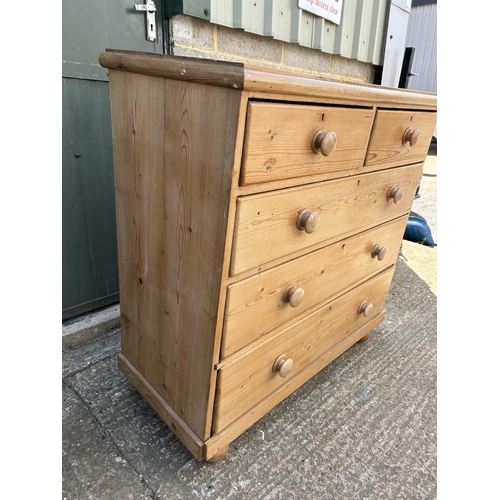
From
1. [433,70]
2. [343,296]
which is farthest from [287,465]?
[433,70]

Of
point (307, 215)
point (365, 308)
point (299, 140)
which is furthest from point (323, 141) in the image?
point (365, 308)

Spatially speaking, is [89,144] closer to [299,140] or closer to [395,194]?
[299,140]

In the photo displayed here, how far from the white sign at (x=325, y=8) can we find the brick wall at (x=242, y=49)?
187 mm

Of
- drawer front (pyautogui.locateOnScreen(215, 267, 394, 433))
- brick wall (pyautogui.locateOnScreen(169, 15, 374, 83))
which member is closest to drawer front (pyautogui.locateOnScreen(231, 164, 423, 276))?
drawer front (pyautogui.locateOnScreen(215, 267, 394, 433))

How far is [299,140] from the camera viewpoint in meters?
1.01

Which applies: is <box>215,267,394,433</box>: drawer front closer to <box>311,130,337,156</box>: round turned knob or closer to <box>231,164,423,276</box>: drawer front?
<box>231,164,423,276</box>: drawer front

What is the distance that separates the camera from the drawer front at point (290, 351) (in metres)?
1.23

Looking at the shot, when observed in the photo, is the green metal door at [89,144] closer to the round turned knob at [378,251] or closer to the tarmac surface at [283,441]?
the tarmac surface at [283,441]

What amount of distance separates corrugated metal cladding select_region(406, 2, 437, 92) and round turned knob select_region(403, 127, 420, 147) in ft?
35.1

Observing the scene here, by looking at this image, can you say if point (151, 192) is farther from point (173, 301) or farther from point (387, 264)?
point (387, 264)

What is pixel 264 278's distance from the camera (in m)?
1.15

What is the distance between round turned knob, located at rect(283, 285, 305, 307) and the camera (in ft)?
4.09

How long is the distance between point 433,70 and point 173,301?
12.4 metres

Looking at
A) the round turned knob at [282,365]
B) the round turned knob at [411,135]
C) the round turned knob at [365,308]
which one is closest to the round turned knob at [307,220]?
the round turned knob at [282,365]
